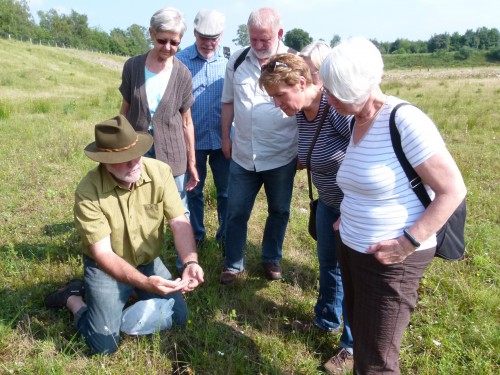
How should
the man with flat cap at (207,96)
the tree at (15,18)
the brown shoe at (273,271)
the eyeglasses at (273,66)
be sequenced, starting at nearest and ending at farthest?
1. the eyeglasses at (273,66)
2. the brown shoe at (273,271)
3. the man with flat cap at (207,96)
4. the tree at (15,18)

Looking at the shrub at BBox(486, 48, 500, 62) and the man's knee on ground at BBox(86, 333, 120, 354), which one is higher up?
the shrub at BBox(486, 48, 500, 62)

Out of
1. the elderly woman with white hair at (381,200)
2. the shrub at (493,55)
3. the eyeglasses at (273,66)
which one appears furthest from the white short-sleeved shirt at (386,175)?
the shrub at (493,55)

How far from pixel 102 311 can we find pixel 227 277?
3.61 ft

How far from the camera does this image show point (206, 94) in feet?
12.9

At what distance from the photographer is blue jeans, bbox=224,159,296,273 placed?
3.34 m

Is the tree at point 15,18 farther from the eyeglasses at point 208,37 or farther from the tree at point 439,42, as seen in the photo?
the tree at point 439,42

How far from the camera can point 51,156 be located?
6824 mm

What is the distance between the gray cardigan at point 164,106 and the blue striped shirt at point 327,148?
1.10m

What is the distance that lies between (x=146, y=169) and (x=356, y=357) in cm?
168

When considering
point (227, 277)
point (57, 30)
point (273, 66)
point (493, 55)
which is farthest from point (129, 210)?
point (57, 30)

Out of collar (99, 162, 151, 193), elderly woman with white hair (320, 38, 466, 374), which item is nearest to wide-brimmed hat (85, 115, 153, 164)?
collar (99, 162, 151, 193)

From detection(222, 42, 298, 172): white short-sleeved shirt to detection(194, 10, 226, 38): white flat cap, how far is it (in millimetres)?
517

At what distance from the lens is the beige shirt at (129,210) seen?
2.65m

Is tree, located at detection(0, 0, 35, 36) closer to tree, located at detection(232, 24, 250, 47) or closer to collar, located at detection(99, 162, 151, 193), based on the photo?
tree, located at detection(232, 24, 250, 47)
